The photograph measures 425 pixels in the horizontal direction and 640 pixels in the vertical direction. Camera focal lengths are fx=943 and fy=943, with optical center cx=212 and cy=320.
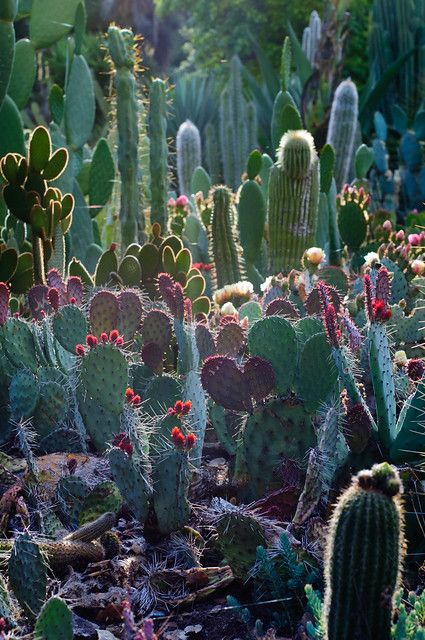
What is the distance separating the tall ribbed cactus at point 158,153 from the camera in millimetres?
6582

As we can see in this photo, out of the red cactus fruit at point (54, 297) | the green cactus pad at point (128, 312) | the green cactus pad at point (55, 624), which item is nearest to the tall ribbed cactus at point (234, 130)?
the green cactus pad at point (128, 312)

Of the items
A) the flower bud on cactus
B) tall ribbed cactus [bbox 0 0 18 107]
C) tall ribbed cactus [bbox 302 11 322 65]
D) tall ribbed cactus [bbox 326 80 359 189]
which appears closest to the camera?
the flower bud on cactus

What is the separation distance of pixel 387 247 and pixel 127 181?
2064 mm

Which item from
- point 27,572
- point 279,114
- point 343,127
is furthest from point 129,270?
point 343,127

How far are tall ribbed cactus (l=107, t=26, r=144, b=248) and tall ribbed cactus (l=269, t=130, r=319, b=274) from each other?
1114mm

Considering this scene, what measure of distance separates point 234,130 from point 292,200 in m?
7.15

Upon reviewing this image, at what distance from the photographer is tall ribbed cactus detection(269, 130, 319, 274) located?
17.9 feet

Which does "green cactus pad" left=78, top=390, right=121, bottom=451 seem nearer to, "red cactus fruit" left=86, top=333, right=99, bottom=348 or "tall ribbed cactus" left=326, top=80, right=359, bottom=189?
"red cactus fruit" left=86, top=333, right=99, bottom=348

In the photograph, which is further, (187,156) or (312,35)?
(312,35)

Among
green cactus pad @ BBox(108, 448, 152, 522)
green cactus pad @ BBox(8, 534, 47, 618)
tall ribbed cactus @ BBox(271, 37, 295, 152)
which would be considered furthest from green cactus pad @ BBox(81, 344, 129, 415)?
tall ribbed cactus @ BBox(271, 37, 295, 152)

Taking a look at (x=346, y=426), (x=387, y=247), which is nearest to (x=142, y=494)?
(x=346, y=426)

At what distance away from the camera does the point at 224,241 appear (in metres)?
5.75

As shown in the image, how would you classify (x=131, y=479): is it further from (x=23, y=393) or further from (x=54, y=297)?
(x=54, y=297)

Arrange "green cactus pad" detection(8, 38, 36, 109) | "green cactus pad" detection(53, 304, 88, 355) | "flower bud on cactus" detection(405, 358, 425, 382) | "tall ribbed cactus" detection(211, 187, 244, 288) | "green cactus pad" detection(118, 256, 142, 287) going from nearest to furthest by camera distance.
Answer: "flower bud on cactus" detection(405, 358, 425, 382) < "green cactus pad" detection(53, 304, 88, 355) < "green cactus pad" detection(118, 256, 142, 287) < "tall ribbed cactus" detection(211, 187, 244, 288) < "green cactus pad" detection(8, 38, 36, 109)
